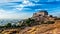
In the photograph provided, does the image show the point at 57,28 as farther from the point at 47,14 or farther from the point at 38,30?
the point at 47,14

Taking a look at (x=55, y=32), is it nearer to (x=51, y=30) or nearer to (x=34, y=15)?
(x=51, y=30)

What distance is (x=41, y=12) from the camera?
1257 inches

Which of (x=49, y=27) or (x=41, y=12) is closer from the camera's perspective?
(x=49, y=27)

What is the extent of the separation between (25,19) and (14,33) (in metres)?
11.2

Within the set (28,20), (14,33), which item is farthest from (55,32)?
(28,20)

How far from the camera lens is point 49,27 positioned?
11914 mm

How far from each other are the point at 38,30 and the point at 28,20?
14870mm

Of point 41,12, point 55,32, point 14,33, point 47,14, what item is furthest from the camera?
point 41,12

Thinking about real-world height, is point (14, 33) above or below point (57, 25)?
below

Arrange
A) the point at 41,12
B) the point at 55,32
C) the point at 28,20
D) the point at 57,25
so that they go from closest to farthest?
the point at 55,32 < the point at 57,25 < the point at 28,20 < the point at 41,12

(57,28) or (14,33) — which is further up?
(57,28)

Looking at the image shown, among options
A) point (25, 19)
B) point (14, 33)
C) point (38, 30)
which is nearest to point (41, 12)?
point (25, 19)

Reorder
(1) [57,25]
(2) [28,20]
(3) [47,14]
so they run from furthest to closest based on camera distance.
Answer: (3) [47,14] < (2) [28,20] < (1) [57,25]

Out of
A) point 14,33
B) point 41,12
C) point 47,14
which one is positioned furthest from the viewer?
point 41,12
